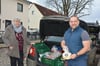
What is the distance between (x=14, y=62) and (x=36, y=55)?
3.57ft

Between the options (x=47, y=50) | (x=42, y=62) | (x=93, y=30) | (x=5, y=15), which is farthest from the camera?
(x=5, y=15)

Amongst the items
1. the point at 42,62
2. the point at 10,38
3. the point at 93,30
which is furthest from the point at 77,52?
the point at 93,30

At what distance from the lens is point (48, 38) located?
32.8ft

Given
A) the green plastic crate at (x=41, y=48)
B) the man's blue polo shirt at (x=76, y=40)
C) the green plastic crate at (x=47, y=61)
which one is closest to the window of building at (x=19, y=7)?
the green plastic crate at (x=41, y=48)

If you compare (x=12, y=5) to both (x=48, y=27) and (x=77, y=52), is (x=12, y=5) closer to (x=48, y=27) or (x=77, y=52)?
(x=48, y=27)

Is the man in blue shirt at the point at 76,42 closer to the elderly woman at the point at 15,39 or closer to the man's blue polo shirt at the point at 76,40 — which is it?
the man's blue polo shirt at the point at 76,40

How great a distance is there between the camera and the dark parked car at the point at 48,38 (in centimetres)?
Result: 828

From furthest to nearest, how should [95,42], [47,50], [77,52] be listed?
[95,42] → [47,50] → [77,52]

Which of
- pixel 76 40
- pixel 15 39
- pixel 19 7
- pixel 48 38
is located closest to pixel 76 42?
pixel 76 40

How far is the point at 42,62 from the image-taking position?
27.1 ft

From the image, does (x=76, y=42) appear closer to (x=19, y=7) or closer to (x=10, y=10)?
(x=10, y=10)

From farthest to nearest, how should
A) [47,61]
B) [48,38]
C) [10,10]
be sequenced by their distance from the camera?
[10,10], [48,38], [47,61]

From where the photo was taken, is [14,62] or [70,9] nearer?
[14,62]

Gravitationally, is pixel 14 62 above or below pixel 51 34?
below
